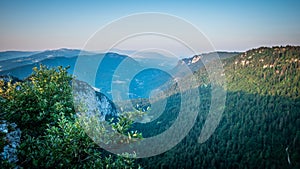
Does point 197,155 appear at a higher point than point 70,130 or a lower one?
lower

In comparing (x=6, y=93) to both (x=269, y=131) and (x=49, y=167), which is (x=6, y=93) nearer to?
(x=49, y=167)

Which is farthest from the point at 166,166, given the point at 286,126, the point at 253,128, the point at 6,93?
the point at 6,93

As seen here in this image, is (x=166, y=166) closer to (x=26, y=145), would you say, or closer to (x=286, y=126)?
(x=286, y=126)

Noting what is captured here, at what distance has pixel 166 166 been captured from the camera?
5659 inches

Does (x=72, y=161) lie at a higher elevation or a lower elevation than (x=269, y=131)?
higher

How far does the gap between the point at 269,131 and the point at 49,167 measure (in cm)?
20931

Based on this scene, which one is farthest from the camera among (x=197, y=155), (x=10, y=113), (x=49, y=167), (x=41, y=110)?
(x=197, y=155)

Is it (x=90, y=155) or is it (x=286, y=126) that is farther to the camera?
(x=286, y=126)

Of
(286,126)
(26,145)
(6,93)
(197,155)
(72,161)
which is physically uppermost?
(6,93)

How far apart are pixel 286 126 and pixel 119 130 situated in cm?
21161

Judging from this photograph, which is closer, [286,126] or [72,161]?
[72,161]

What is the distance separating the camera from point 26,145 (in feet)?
40.5

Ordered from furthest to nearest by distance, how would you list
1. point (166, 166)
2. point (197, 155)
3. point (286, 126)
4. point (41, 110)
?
point (286, 126) → point (197, 155) → point (166, 166) → point (41, 110)

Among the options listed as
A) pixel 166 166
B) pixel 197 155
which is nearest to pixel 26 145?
pixel 166 166
